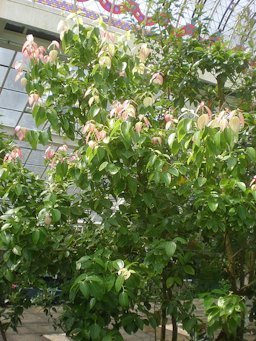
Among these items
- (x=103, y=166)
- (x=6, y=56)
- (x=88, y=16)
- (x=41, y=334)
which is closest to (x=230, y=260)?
(x=103, y=166)

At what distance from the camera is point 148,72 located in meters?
3.71

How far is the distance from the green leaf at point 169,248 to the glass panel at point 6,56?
9.66 meters

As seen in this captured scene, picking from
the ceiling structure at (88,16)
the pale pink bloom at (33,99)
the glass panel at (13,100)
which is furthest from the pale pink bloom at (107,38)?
the glass panel at (13,100)

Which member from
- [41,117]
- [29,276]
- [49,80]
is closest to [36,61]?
[49,80]

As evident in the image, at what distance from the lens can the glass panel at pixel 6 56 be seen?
35.6 feet

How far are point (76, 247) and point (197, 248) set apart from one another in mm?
955

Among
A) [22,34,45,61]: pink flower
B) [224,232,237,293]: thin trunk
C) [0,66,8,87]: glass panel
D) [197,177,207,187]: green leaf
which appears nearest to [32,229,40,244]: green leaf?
[197,177,207,187]: green leaf

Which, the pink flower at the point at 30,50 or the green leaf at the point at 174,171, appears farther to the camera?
the pink flower at the point at 30,50

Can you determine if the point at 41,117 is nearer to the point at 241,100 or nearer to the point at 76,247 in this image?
the point at 76,247

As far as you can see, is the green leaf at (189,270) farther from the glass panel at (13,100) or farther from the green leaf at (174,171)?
A: the glass panel at (13,100)

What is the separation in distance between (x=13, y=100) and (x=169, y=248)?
37.2 ft

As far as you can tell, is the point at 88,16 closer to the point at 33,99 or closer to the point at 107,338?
the point at 33,99

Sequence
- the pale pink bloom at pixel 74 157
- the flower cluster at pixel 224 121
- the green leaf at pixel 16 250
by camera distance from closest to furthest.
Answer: the flower cluster at pixel 224 121 < the green leaf at pixel 16 250 < the pale pink bloom at pixel 74 157

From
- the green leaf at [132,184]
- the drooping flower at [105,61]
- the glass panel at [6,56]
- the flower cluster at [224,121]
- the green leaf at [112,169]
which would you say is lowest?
the glass panel at [6,56]
